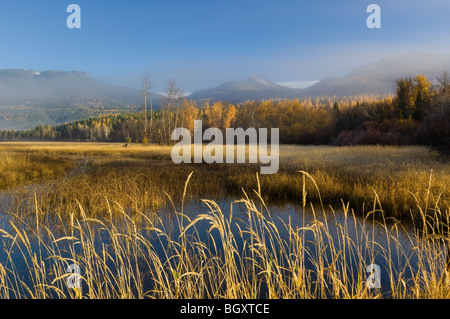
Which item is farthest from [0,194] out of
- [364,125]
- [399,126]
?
[364,125]

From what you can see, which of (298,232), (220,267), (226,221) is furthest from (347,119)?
(220,267)

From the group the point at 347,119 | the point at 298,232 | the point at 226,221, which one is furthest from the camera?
the point at 347,119

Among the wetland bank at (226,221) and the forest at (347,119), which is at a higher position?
the forest at (347,119)

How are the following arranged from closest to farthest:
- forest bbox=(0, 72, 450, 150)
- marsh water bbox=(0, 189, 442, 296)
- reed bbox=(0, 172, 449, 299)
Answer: reed bbox=(0, 172, 449, 299)
marsh water bbox=(0, 189, 442, 296)
forest bbox=(0, 72, 450, 150)

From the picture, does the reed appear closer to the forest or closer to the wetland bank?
the wetland bank

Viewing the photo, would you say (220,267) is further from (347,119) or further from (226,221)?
(347,119)

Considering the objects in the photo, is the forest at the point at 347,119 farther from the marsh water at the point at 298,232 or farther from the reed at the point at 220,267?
the reed at the point at 220,267

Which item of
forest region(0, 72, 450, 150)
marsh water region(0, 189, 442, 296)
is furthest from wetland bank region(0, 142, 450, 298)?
forest region(0, 72, 450, 150)

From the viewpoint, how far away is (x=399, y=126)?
116ft

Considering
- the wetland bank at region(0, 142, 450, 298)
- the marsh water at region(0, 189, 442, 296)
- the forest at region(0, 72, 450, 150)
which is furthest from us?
the forest at region(0, 72, 450, 150)

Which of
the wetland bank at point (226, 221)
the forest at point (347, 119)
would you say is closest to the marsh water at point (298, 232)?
the wetland bank at point (226, 221)

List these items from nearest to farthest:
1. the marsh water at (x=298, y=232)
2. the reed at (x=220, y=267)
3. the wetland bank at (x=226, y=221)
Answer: the reed at (x=220, y=267) < the wetland bank at (x=226, y=221) < the marsh water at (x=298, y=232)

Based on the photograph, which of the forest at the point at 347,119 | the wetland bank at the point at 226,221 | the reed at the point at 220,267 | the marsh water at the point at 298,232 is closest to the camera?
the reed at the point at 220,267
